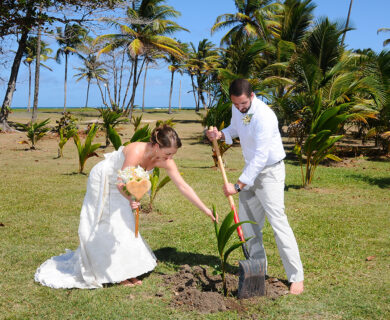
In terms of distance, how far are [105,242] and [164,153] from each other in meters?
1.15

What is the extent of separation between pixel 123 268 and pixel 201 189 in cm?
515

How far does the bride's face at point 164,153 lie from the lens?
3.44 meters

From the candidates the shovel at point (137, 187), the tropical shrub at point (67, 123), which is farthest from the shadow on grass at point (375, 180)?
the tropical shrub at point (67, 123)

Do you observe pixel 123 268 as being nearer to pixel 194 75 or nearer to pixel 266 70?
pixel 266 70

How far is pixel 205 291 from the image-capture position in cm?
374

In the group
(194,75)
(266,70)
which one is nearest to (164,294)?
(266,70)

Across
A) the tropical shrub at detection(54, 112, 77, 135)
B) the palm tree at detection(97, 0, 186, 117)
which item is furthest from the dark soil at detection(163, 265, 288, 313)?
the palm tree at detection(97, 0, 186, 117)

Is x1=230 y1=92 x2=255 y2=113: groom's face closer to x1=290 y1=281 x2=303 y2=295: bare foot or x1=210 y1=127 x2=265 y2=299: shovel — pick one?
x1=210 y1=127 x2=265 y2=299: shovel

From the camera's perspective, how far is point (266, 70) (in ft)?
67.2

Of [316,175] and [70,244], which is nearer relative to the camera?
[70,244]

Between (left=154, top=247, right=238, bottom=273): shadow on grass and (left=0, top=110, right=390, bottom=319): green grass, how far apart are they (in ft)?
0.08

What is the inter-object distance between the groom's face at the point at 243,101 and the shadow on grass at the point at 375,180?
289 inches

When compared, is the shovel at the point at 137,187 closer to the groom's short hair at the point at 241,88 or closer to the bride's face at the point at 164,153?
the bride's face at the point at 164,153

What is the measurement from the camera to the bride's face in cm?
344
